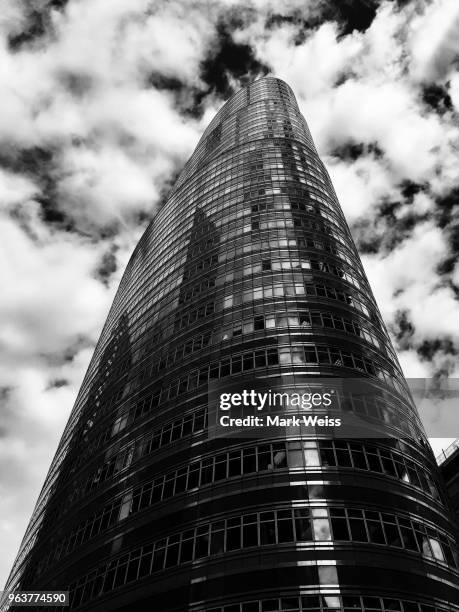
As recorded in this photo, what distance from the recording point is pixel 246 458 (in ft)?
122

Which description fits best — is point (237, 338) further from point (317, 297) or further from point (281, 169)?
point (281, 169)

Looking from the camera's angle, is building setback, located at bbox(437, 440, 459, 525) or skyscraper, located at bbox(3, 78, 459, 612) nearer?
skyscraper, located at bbox(3, 78, 459, 612)

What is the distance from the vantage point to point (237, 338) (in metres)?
48.5

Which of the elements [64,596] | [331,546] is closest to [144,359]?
[64,596]

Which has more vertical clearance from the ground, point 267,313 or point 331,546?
point 267,313

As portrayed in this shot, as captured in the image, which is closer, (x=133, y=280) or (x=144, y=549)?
(x=144, y=549)

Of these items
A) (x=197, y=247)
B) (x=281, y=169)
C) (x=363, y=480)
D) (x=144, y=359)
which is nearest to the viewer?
(x=363, y=480)

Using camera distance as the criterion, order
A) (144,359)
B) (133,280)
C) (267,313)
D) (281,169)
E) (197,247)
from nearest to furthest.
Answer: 1. (267,313)
2. (144,359)
3. (197,247)
4. (281,169)
5. (133,280)

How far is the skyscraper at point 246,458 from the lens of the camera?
30.6 metres

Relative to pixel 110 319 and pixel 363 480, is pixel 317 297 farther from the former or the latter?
pixel 110 319

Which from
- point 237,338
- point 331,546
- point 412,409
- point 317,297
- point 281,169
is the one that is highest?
point 281,169

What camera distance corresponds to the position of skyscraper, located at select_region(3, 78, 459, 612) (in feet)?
100

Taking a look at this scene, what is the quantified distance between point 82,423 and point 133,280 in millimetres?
28400

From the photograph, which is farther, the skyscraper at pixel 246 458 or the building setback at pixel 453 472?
the building setback at pixel 453 472
